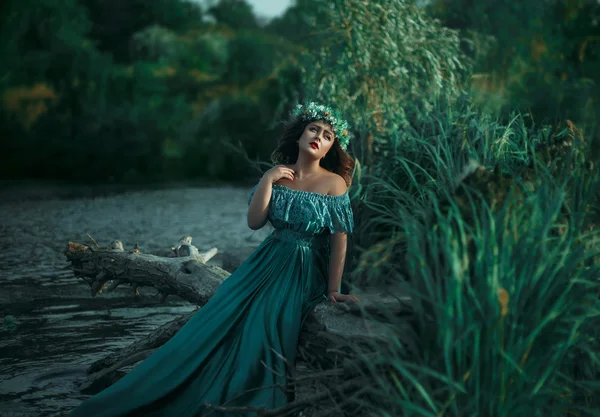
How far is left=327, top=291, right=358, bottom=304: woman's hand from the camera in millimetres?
3647

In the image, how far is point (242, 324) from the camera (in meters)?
3.88

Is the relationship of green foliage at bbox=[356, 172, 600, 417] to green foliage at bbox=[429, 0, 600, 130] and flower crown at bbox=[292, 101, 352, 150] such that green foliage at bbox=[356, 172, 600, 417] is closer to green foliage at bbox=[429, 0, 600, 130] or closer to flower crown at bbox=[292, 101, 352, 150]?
flower crown at bbox=[292, 101, 352, 150]

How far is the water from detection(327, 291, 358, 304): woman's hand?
1.64 m

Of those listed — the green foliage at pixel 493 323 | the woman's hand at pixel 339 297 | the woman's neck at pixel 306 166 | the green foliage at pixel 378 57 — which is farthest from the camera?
the green foliage at pixel 378 57

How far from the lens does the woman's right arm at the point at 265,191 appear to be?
3.92m

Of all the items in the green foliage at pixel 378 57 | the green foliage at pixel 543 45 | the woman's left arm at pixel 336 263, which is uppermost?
the green foliage at pixel 543 45

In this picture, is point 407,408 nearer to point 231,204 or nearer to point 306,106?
point 306,106

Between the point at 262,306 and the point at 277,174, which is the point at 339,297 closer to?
the point at 262,306

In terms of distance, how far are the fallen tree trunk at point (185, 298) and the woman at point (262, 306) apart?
142 millimetres

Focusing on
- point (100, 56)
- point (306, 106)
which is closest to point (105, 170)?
point (100, 56)

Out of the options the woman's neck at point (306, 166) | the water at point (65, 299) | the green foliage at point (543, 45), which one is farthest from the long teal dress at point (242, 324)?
the green foliage at point (543, 45)

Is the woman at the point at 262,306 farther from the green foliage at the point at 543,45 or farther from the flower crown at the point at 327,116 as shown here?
the green foliage at the point at 543,45

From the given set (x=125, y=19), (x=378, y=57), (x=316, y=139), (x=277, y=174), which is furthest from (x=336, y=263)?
(x=125, y=19)

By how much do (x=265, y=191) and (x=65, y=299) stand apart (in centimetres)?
396
